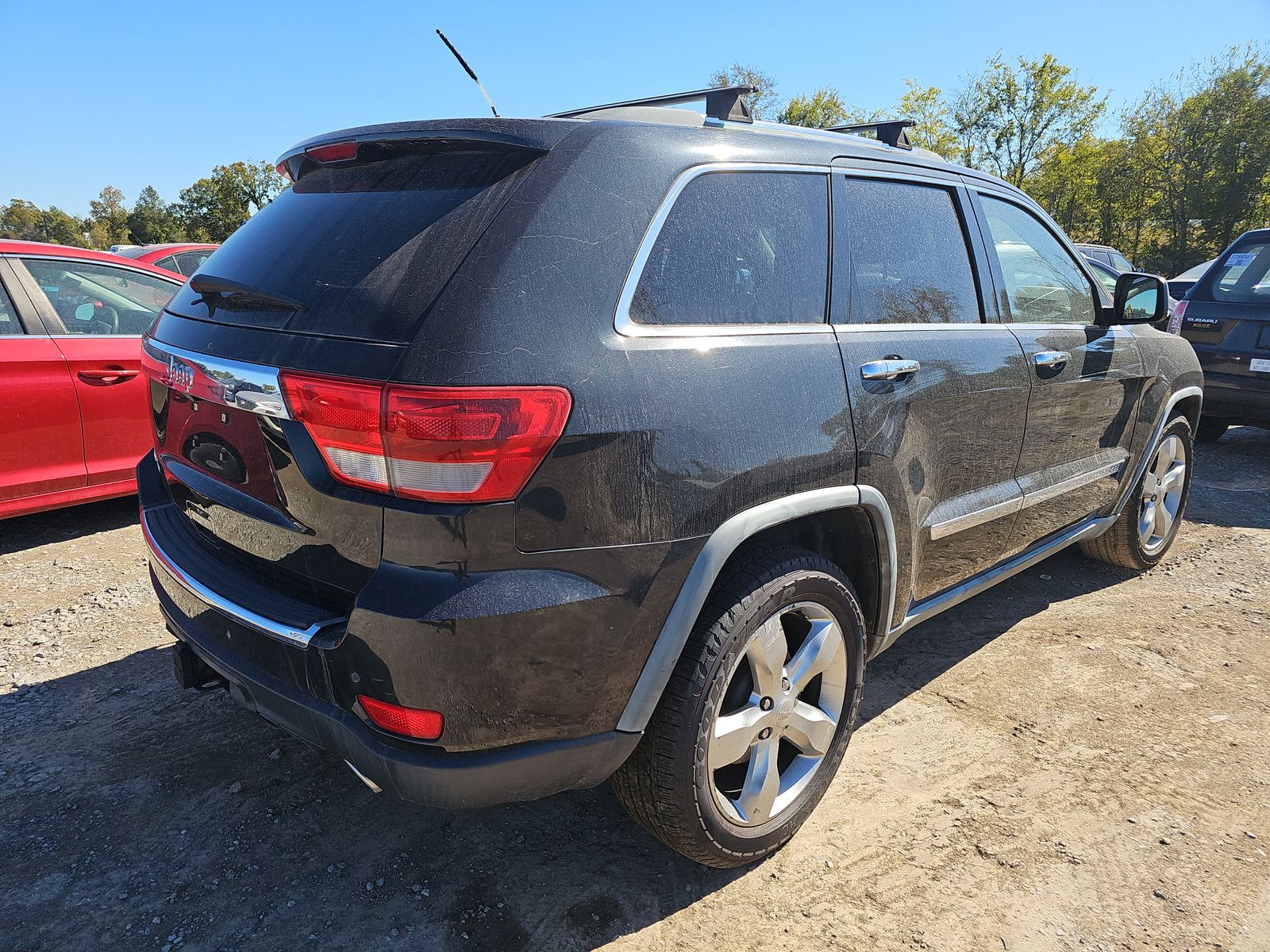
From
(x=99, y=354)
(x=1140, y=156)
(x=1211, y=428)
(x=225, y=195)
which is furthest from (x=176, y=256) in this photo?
(x=225, y=195)

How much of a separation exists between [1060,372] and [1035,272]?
436 millimetres

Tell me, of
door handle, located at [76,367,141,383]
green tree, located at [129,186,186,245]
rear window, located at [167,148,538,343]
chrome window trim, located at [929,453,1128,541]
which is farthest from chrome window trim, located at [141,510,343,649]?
green tree, located at [129,186,186,245]

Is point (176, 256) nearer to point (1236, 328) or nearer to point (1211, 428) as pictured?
point (1236, 328)

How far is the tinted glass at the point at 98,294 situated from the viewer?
176 inches

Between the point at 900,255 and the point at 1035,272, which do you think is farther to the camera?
the point at 1035,272

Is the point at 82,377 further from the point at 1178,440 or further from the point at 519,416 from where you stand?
the point at 1178,440

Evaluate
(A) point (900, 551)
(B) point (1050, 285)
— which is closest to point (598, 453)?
(A) point (900, 551)

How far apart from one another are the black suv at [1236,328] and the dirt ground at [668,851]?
379 cm

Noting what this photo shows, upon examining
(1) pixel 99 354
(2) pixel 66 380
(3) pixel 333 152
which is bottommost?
(2) pixel 66 380

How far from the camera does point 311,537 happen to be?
179 centimetres

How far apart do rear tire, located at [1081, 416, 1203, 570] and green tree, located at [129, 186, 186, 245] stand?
235 feet

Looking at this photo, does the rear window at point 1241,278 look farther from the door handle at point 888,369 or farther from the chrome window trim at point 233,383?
the chrome window trim at point 233,383

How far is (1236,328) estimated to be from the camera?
21.2 ft

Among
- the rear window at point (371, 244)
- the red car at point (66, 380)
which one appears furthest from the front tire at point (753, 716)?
the red car at point (66, 380)
